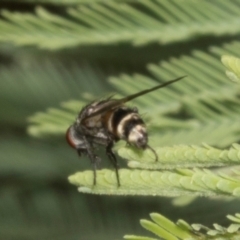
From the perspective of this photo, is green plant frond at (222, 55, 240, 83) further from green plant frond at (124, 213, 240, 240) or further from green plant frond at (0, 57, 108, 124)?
green plant frond at (0, 57, 108, 124)

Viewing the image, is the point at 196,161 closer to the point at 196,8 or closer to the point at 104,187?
the point at 104,187

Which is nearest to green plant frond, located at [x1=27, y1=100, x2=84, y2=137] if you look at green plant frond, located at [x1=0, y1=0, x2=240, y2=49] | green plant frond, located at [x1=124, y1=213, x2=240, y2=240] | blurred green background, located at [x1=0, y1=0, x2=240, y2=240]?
green plant frond, located at [x1=0, y1=0, x2=240, y2=49]

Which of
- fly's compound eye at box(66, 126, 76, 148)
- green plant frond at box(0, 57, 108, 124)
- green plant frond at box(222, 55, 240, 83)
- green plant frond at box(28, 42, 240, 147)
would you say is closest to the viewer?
green plant frond at box(222, 55, 240, 83)

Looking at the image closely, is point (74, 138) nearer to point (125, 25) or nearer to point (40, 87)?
point (125, 25)

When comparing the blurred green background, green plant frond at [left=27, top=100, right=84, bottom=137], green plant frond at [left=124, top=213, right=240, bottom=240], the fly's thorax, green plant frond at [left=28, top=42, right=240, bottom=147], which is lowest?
the blurred green background

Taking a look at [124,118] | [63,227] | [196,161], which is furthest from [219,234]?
[63,227]

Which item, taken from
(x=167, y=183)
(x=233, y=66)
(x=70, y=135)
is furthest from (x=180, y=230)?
(x=70, y=135)

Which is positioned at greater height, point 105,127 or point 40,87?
point 105,127
